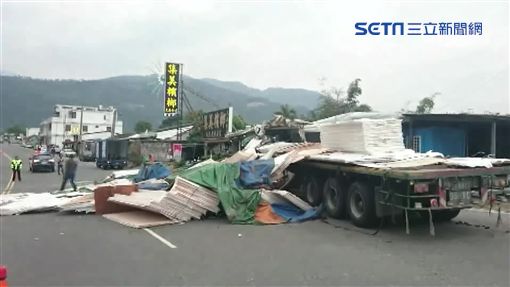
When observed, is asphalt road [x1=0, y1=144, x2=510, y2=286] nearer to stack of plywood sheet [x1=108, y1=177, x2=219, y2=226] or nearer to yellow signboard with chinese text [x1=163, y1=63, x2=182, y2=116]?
A: stack of plywood sheet [x1=108, y1=177, x2=219, y2=226]

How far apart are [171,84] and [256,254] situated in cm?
3549

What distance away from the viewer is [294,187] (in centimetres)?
1551

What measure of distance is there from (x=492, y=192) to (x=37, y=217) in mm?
11127

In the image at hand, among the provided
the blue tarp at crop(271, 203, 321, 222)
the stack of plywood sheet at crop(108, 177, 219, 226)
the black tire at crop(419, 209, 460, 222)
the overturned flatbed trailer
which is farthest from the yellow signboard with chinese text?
the black tire at crop(419, 209, 460, 222)

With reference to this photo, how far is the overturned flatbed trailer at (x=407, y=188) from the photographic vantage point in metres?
10.2

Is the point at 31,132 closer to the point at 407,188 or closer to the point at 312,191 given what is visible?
the point at 312,191

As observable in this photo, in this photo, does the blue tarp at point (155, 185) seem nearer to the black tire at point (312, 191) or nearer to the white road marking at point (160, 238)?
the white road marking at point (160, 238)

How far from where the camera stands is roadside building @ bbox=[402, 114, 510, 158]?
23.0 meters

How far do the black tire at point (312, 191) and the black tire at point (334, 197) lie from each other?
1.15 feet

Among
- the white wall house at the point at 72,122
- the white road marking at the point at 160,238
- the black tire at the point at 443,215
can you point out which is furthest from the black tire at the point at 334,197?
the white wall house at the point at 72,122

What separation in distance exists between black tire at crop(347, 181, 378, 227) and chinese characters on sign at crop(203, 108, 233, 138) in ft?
82.1

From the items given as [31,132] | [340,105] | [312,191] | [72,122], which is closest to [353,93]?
[340,105]

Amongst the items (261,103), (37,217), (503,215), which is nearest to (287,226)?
(503,215)

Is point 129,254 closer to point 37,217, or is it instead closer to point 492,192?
point 37,217
